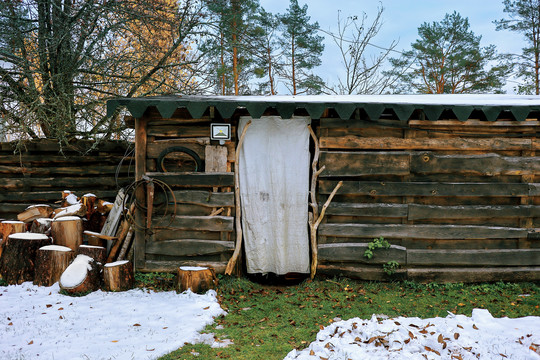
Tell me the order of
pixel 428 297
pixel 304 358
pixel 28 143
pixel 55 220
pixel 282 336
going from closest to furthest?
pixel 304 358
pixel 282 336
pixel 428 297
pixel 55 220
pixel 28 143

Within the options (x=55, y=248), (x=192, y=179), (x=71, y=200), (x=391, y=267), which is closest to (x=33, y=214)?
(x=71, y=200)

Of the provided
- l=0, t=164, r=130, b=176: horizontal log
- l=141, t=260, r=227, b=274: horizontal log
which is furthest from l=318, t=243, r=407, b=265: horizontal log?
l=0, t=164, r=130, b=176: horizontal log

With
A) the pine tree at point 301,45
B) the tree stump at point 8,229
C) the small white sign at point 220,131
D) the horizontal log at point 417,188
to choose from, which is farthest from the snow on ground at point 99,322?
the pine tree at point 301,45

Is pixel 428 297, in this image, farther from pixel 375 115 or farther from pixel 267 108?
pixel 267 108

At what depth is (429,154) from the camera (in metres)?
6.15

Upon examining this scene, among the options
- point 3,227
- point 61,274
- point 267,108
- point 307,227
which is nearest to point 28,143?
point 3,227

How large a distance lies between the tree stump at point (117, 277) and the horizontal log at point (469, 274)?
461cm

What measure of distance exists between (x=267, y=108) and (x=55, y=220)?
4.06m

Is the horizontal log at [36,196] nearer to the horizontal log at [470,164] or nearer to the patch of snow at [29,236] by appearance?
the patch of snow at [29,236]

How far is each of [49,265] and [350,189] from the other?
16.4 ft

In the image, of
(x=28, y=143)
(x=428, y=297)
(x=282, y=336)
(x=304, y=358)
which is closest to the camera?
(x=304, y=358)

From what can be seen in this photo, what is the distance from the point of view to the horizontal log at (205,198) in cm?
607

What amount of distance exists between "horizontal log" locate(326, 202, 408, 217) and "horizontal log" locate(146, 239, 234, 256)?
73.3 inches

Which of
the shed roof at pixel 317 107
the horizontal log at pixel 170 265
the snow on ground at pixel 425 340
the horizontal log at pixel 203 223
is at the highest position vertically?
the shed roof at pixel 317 107
